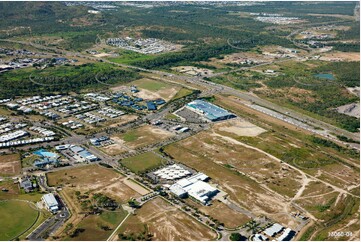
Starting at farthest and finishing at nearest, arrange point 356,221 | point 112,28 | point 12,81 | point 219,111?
point 112,28 → point 12,81 → point 219,111 → point 356,221

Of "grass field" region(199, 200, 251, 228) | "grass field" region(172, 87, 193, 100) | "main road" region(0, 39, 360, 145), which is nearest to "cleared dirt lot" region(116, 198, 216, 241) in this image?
"grass field" region(199, 200, 251, 228)

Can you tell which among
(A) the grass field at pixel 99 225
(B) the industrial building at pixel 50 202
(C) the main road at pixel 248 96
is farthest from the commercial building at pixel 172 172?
(C) the main road at pixel 248 96

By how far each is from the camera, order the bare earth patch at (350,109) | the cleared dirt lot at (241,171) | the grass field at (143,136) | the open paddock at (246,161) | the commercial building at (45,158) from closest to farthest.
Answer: the cleared dirt lot at (241,171)
the open paddock at (246,161)
the commercial building at (45,158)
the grass field at (143,136)
the bare earth patch at (350,109)

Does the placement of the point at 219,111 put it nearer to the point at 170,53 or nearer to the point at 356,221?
the point at 356,221

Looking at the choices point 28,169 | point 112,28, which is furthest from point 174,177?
point 112,28

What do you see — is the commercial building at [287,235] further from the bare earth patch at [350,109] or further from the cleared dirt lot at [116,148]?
the bare earth patch at [350,109]

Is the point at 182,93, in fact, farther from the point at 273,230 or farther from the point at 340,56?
the point at 340,56

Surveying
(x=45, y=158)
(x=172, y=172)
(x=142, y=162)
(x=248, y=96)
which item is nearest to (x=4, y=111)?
(x=45, y=158)
